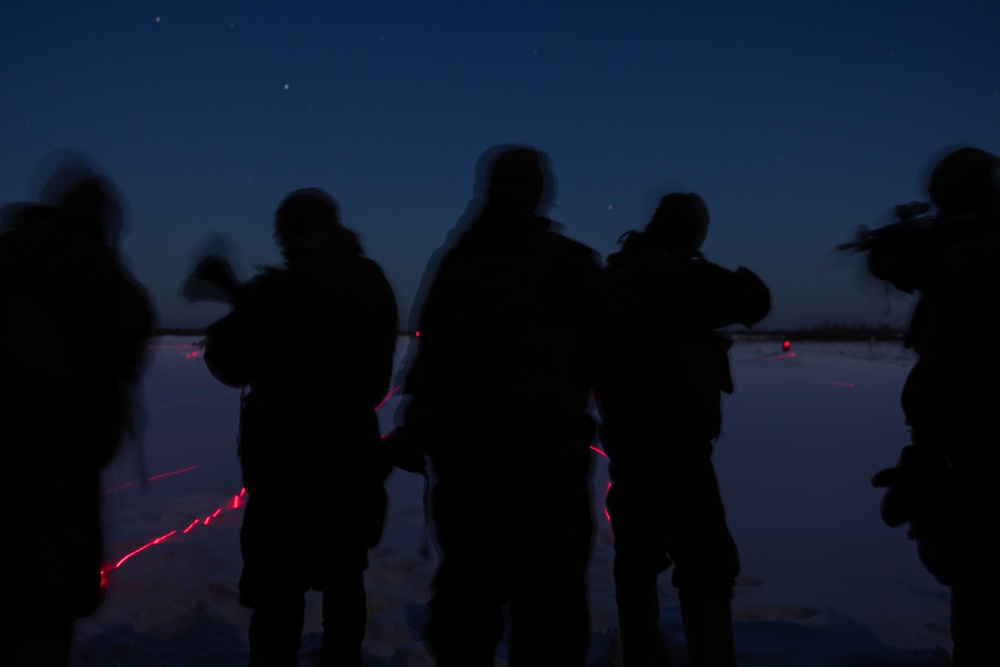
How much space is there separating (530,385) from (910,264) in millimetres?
1196

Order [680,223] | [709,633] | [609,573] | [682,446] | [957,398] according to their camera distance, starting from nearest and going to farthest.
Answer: [957,398] → [709,633] → [682,446] → [680,223] → [609,573]

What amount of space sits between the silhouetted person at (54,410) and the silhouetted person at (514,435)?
94cm

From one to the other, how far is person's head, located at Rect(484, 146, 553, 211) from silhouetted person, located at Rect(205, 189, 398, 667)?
643mm

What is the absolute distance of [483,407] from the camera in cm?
193

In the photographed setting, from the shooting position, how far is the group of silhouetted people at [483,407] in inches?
76.4

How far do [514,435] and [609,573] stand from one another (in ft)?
6.79

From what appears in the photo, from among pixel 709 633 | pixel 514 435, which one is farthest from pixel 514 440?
pixel 709 633

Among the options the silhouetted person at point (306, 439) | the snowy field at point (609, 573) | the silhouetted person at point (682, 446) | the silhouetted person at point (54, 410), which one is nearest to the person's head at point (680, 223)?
the silhouetted person at point (682, 446)

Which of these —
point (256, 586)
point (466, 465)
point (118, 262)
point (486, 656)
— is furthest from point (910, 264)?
point (118, 262)

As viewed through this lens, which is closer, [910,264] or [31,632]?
[31,632]

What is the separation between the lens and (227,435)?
320 inches

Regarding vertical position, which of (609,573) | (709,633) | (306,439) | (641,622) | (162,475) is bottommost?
(162,475)

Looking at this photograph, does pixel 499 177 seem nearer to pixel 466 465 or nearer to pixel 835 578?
pixel 466 465

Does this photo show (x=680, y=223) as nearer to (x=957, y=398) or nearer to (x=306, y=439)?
(x=957, y=398)
